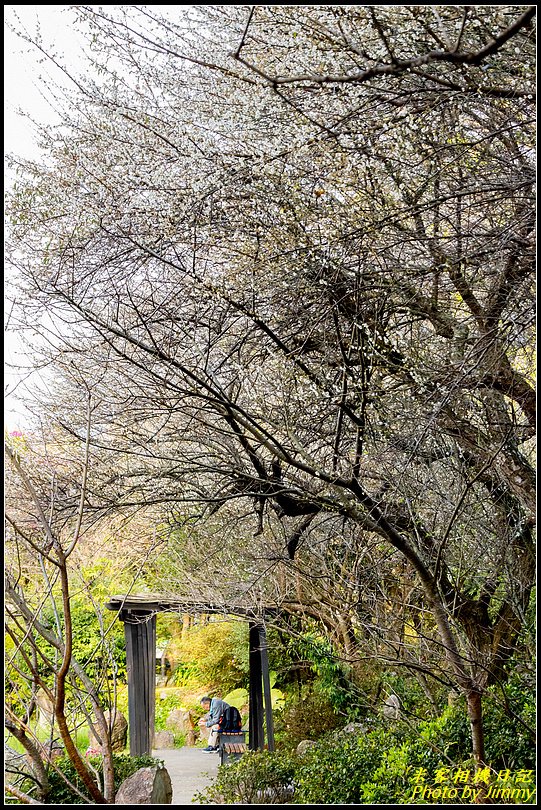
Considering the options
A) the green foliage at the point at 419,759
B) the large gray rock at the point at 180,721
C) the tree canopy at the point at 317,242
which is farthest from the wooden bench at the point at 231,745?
the tree canopy at the point at 317,242

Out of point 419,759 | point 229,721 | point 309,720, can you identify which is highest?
point 419,759

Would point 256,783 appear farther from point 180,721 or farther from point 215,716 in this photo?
point 180,721

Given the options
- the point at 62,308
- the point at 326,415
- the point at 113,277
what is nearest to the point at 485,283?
the point at 326,415

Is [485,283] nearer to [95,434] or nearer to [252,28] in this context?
[252,28]

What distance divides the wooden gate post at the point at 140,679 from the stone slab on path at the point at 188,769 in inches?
19.8

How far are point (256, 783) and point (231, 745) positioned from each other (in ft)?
6.72

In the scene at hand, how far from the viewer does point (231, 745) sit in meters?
6.53

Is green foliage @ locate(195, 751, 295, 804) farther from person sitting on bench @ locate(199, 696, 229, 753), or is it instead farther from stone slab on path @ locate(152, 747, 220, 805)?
person sitting on bench @ locate(199, 696, 229, 753)

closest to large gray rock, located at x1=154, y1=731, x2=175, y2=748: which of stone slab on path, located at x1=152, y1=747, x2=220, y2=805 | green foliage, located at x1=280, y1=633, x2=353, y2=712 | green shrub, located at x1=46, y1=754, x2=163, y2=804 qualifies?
stone slab on path, located at x1=152, y1=747, x2=220, y2=805

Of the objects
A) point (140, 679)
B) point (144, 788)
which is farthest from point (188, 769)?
point (144, 788)

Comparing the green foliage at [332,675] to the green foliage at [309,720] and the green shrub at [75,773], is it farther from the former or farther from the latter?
the green shrub at [75,773]

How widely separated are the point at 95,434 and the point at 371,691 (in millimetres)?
3218

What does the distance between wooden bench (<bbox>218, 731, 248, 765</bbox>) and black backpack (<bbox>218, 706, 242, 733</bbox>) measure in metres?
0.04

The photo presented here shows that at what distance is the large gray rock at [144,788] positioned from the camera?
455 cm
